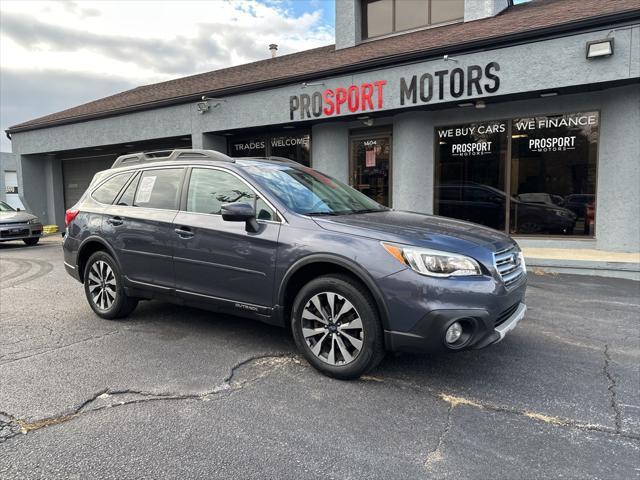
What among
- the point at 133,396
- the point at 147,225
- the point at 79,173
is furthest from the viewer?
the point at 79,173

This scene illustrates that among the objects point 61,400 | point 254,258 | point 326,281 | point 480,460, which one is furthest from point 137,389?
point 480,460

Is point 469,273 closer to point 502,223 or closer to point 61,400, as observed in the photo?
point 61,400

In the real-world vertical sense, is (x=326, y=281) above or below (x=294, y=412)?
above

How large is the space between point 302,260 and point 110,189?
3.01 meters

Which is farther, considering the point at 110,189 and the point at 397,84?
the point at 397,84

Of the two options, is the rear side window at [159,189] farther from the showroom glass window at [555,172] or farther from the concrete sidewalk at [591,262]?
the showroom glass window at [555,172]

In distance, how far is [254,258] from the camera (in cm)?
405

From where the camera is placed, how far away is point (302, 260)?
3789 mm

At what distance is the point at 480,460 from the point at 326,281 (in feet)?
5.28

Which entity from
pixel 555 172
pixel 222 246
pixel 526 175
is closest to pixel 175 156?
pixel 222 246

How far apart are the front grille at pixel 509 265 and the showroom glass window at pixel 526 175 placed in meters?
6.52

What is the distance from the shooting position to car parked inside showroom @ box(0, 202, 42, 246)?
13.5 m

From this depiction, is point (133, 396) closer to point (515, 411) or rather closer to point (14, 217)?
point (515, 411)

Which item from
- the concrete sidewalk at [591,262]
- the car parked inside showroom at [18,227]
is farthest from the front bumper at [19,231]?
the concrete sidewalk at [591,262]
